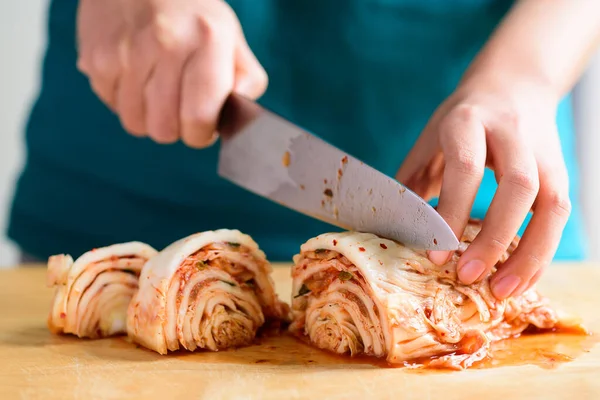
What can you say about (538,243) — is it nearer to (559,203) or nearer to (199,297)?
(559,203)

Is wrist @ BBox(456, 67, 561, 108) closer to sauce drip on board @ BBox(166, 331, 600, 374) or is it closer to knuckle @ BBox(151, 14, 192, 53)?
sauce drip on board @ BBox(166, 331, 600, 374)

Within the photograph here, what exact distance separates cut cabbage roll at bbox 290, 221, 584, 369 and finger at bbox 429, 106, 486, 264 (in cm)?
11

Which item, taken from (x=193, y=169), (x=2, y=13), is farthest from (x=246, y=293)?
(x=2, y=13)

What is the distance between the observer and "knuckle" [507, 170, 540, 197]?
89.0 inches

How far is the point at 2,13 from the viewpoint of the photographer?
235 inches

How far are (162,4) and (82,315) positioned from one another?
119 centimetres

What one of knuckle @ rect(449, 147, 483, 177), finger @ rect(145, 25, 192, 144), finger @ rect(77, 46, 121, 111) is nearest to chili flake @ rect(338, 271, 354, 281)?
knuckle @ rect(449, 147, 483, 177)

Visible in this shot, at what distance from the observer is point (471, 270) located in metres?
2.27

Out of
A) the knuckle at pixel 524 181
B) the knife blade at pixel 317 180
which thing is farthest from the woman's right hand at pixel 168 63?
the knuckle at pixel 524 181

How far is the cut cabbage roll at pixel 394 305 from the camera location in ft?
7.15

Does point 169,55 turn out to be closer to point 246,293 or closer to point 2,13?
point 246,293

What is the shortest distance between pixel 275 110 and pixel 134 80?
0.98 m

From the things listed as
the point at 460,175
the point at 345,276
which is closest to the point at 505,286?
the point at 460,175

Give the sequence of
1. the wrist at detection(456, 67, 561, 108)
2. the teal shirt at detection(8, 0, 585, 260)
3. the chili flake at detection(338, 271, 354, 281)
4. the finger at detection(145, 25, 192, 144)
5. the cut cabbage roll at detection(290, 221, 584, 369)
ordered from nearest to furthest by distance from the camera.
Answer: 1. the cut cabbage roll at detection(290, 221, 584, 369)
2. the chili flake at detection(338, 271, 354, 281)
3. the wrist at detection(456, 67, 561, 108)
4. the finger at detection(145, 25, 192, 144)
5. the teal shirt at detection(8, 0, 585, 260)
